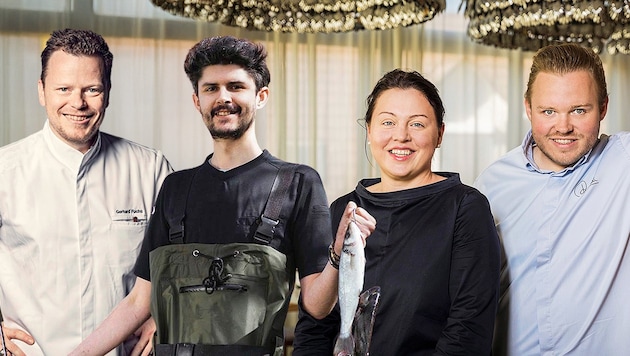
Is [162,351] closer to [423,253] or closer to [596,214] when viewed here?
[423,253]

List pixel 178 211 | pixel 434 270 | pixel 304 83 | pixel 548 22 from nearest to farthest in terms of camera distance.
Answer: pixel 434 270, pixel 178 211, pixel 548 22, pixel 304 83

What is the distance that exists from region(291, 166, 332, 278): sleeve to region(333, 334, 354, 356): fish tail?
1.43 ft

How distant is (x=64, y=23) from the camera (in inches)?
199

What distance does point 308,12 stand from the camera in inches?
157

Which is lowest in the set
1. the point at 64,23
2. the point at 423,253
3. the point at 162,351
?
the point at 162,351

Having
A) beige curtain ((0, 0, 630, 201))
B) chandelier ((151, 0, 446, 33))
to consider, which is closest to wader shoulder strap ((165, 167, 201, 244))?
chandelier ((151, 0, 446, 33))

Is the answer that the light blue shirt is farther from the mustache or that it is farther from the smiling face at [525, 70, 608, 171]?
the mustache

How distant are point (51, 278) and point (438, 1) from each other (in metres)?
2.00

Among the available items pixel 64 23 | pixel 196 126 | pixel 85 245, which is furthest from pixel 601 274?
pixel 64 23

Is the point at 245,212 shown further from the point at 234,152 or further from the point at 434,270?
the point at 434,270

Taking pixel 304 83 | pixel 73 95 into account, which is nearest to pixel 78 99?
pixel 73 95

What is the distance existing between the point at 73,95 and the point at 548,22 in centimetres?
211

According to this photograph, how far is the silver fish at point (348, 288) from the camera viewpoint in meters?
2.29

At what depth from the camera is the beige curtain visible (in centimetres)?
476
